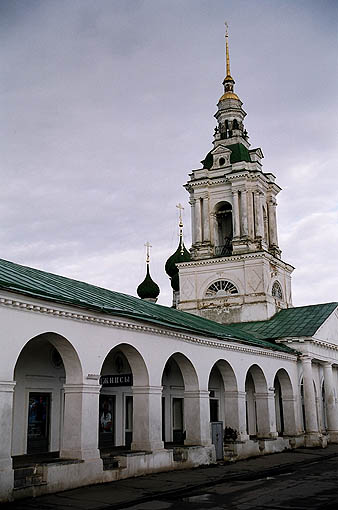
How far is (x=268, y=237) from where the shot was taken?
3638 centimetres

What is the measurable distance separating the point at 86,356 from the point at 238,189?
21470 mm

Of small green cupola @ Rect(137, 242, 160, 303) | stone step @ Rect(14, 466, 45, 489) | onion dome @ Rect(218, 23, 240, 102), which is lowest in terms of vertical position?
stone step @ Rect(14, 466, 45, 489)

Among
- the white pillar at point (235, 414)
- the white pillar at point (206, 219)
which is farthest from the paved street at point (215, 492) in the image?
the white pillar at point (206, 219)

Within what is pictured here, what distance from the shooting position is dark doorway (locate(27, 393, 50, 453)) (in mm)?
16797

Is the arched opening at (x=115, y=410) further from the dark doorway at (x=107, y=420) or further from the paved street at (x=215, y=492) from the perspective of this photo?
the paved street at (x=215, y=492)

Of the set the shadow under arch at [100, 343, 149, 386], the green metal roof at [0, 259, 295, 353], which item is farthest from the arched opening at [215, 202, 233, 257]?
the shadow under arch at [100, 343, 149, 386]

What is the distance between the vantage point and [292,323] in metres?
30.3

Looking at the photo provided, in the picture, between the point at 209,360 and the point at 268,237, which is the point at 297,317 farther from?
the point at 209,360

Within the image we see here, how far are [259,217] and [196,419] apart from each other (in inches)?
688

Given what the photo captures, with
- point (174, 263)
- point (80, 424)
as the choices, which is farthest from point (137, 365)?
point (174, 263)

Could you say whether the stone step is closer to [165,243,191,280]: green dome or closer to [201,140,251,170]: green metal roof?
[201,140,251,170]: green metal roof

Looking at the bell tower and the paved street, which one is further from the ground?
the bell tower

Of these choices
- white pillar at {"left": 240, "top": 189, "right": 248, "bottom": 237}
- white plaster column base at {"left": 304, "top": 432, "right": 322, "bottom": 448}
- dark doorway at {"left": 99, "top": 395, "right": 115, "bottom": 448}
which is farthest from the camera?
white pillar at {"left": 240, "top": 189, "right": 248, "bottom": 237}

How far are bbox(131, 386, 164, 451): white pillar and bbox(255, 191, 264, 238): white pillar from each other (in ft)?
60.5
